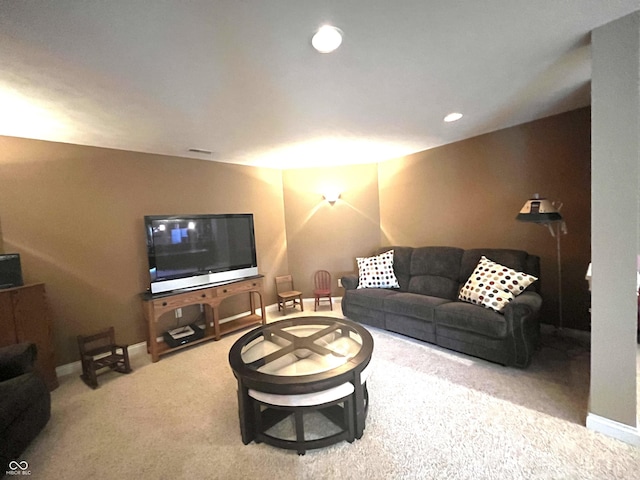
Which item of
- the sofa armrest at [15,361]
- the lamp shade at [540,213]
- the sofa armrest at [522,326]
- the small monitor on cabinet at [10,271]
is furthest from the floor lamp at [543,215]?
the small monitor on cabinet at [10,271]

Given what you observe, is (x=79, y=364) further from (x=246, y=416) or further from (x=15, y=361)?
(x=246, y=416)

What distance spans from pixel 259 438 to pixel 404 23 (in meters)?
2.62

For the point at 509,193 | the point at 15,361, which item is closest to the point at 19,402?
the point at 15,361

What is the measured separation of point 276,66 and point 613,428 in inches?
122

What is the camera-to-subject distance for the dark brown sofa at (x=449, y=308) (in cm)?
237

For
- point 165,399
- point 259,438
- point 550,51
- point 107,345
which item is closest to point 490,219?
point 550,51

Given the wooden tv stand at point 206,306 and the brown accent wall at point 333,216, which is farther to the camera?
the brown accent wall at point 333,216

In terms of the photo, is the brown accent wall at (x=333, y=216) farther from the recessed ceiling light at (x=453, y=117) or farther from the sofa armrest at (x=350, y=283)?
the recessed ceiling light at (x=453, y=117)

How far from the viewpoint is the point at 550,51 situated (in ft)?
5.51

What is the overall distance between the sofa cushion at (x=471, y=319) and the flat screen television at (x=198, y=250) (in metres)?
2.60

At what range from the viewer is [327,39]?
1406 mm

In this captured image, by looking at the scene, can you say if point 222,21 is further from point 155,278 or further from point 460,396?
point 460,396

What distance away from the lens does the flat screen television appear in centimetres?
308

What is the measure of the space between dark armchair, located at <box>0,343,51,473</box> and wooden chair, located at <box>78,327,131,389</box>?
1.76ft
